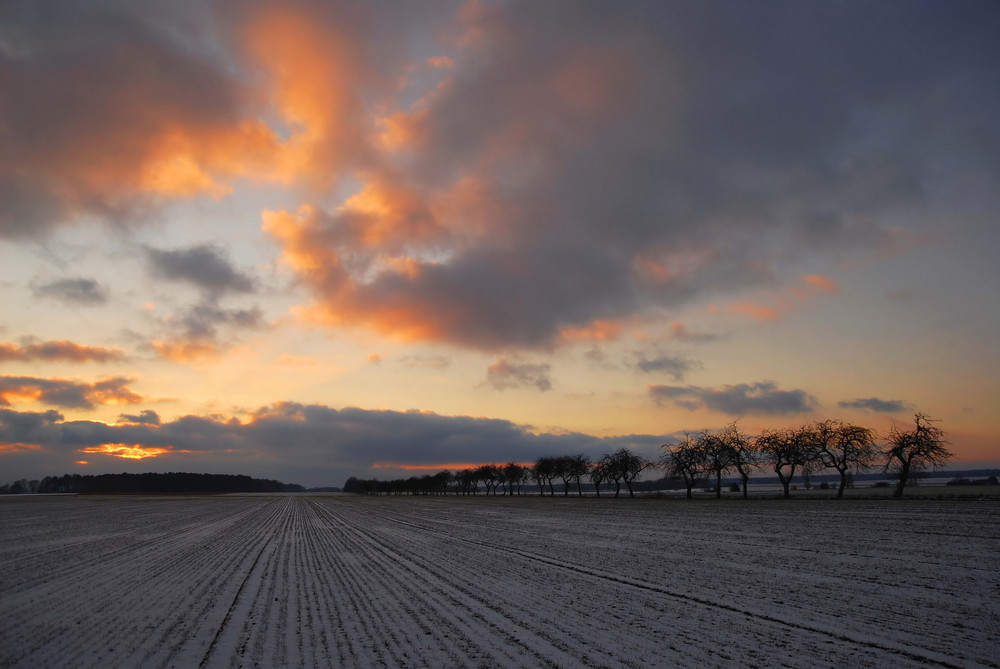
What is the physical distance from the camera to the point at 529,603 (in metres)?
14.2

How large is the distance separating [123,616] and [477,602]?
31.0 feet

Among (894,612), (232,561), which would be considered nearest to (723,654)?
(894,612)

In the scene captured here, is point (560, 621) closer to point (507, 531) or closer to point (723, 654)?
point (723, 654)

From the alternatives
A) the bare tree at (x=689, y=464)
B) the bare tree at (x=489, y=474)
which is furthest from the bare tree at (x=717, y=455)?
the bare tree at (x=489, y=474)

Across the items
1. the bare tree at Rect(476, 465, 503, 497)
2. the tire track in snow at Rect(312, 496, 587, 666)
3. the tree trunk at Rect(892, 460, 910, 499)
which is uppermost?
the tire track in snow at Rect(312, 496, 587, 666)

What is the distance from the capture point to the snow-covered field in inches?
403

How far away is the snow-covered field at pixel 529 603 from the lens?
33.6 feet

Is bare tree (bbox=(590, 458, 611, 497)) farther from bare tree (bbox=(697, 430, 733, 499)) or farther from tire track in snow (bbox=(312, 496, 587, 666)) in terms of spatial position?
tire track in snow (bbox=(312, 496, 587, 666))

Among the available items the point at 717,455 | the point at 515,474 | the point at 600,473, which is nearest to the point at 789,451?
the point at 717,455

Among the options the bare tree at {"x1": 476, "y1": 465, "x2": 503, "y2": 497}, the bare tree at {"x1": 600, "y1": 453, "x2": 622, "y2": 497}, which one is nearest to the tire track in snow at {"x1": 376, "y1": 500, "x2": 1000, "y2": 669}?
the bare tree at {"x1": 600, "y1": 453, "x2": 622, "y2": 497}

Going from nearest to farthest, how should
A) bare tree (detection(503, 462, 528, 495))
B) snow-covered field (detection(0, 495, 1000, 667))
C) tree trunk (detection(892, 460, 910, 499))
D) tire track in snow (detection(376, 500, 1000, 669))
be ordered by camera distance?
1. tire track in snow (detection(376, 500, 1000, 669))
2. snow-covered field (detection(0, 495, 1000, 667))
3. tree trunk (detection(892, 460, 910, 499))
4. bare tree (detection(503, 462, 528, 495))

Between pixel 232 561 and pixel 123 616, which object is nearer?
pixel 123 616

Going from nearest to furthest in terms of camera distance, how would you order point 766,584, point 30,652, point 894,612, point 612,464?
point 30,652
point 894,612
point 766,584
point 612,464

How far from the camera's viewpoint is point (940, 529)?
85.6 ft
